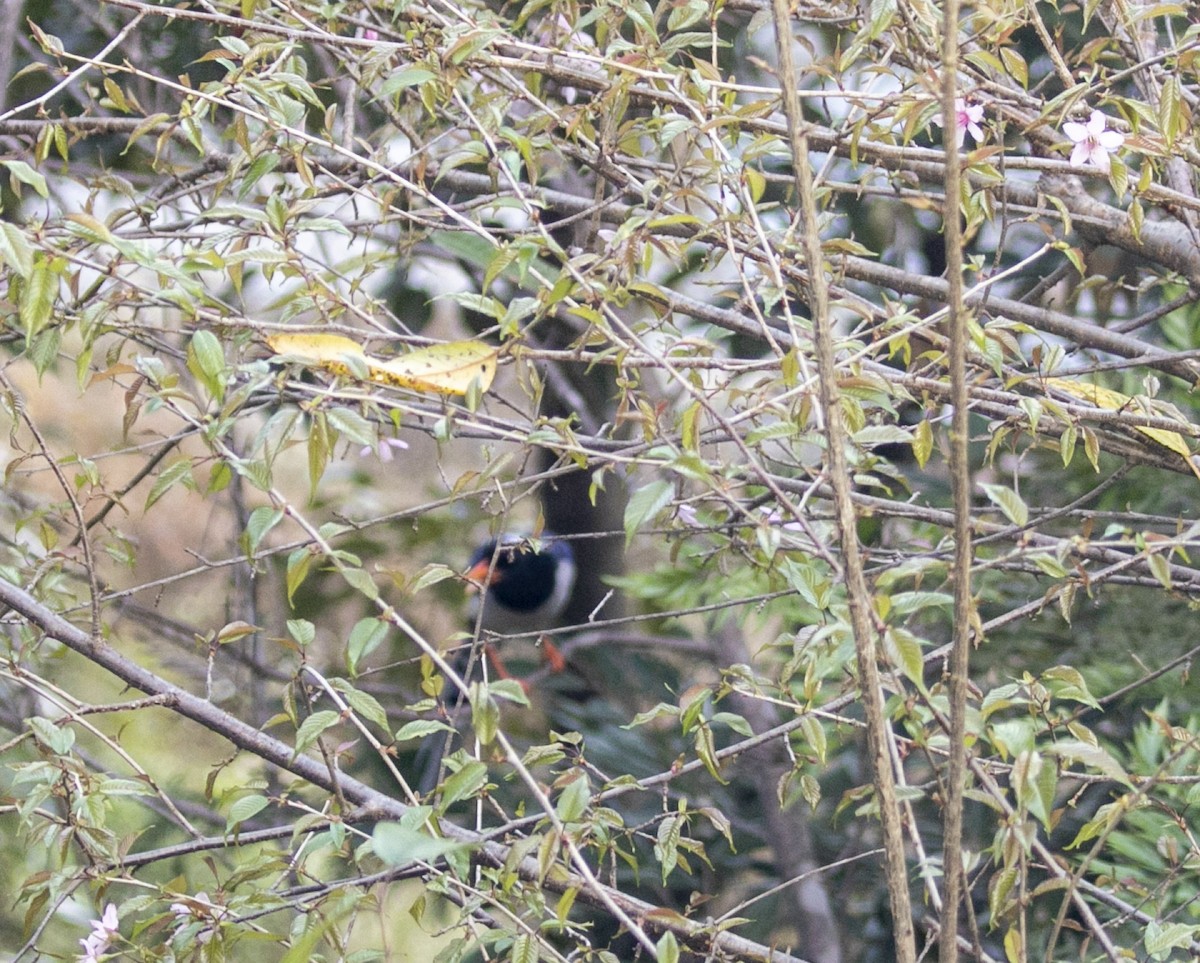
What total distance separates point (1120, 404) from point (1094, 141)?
266 millimetres

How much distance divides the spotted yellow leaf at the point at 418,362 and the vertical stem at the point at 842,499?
0.27 meters

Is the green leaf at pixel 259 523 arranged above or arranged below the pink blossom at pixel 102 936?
above

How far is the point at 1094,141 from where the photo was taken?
1.17m

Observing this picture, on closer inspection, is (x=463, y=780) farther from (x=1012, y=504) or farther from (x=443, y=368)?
(x=1012, y=504)

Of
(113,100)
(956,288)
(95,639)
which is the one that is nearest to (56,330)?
(95,639)

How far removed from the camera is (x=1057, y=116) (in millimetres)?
1132

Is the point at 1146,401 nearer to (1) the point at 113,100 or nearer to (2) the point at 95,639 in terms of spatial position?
(2) the point at 95,639

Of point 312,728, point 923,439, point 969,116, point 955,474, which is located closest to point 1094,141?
point 969,116

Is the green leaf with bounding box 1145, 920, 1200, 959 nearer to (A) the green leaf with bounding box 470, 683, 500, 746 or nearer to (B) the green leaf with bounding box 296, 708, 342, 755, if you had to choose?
(A) the green leaf with bounding box 470, 683, 500, 746

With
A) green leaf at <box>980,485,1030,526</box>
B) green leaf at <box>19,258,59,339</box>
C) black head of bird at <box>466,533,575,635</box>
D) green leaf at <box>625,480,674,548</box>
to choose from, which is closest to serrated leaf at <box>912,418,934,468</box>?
green leaf at <box>980,485,1030,526</box>

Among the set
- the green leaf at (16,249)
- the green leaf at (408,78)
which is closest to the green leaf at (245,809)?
the green leaf at (16,249)

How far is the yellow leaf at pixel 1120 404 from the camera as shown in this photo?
1172 millimetres

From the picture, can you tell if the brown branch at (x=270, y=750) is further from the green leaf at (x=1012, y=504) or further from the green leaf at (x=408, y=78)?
the green leaf at (x=408, y=78)

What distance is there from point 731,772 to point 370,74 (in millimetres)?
1889
